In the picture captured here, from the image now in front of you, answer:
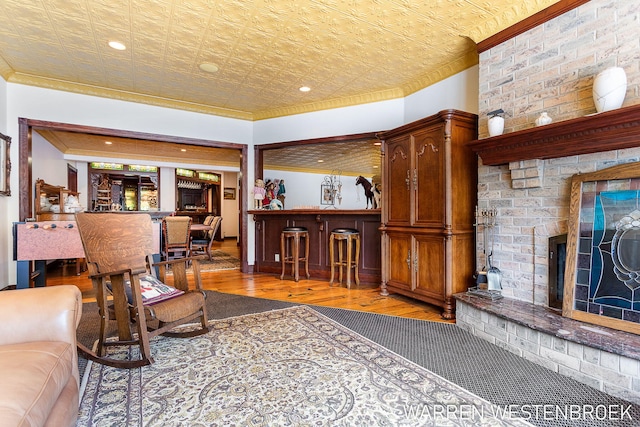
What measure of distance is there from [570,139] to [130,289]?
3189mm

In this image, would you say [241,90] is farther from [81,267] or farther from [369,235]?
[81,267]

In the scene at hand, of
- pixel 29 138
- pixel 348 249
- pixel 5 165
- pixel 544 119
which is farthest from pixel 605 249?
pixel 29 138

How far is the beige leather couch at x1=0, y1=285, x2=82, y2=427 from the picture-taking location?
0.97 m

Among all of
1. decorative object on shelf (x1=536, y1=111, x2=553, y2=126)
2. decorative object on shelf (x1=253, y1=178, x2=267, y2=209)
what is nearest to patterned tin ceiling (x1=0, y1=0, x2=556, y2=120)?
decorative object on shelf (x1=536, y1=111, x2=553, y2=126)

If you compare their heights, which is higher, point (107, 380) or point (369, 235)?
point (369, 235)

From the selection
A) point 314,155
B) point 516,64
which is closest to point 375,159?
point 314,155

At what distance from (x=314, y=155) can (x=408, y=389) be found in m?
6.75

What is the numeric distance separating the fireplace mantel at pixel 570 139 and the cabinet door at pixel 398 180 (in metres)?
0.94

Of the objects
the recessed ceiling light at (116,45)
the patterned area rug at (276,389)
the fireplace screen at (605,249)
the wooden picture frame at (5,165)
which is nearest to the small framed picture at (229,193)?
the wooden picture frame at (5,165)

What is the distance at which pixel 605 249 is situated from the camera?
2062 millimetres

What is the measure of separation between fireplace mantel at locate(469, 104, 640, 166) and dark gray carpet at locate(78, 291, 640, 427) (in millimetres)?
1432

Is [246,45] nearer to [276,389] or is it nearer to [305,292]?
[305,292]

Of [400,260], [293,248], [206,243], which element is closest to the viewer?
[400,260]

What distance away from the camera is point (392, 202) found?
3787 mm
